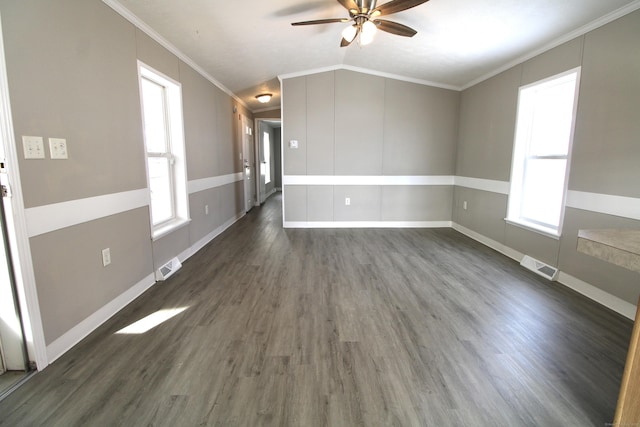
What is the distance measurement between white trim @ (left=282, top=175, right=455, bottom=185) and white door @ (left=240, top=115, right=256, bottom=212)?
5.97ft

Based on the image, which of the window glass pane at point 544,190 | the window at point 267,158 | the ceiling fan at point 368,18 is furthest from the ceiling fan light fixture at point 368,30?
the window at point 267,158

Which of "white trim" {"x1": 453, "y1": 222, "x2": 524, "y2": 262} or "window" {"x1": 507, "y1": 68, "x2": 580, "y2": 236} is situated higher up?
"window" {"x1": 507, "y1": 68, "x2": 580, "y2": 236}

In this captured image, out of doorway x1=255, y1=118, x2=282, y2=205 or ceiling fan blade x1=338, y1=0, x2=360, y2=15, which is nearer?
ceiling fan blade x1=338, y1=0, x2=360, y2=15

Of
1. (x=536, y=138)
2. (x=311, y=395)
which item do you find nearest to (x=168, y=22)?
(x=311, y=395)

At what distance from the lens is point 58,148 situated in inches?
73.0

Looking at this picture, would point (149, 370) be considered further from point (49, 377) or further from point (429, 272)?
point (429, 272)

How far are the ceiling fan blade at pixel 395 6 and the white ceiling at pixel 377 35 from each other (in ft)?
1.30

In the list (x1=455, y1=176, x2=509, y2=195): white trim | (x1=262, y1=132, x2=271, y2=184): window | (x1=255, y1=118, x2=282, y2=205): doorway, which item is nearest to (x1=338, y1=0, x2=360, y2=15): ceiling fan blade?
(x1=455, y1=176, x2=509, y2=195): white trim

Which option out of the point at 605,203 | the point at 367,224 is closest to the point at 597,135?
the point at 605,203

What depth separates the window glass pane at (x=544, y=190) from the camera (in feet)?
10.6

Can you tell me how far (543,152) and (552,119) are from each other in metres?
0.37

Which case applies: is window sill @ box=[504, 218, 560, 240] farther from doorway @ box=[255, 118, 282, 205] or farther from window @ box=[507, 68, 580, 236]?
doorway @ box=[255, 118, 282, 205]

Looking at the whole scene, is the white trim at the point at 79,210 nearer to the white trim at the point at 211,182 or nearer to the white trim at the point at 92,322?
the white trim at the point at 92,322

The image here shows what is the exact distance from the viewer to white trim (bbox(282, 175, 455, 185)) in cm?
530
